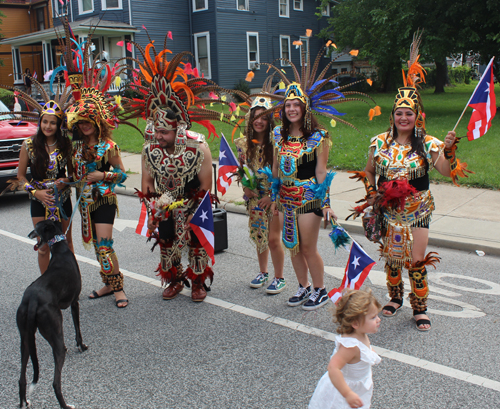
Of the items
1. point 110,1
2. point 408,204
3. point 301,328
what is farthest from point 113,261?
point 110,1

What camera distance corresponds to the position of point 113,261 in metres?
5.06

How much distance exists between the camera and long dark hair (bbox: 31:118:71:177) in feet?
16.0

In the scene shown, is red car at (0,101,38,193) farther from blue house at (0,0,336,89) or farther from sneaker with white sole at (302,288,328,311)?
blue house at (0,0,336,89)

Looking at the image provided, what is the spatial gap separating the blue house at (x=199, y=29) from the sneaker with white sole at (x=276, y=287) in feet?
76.3

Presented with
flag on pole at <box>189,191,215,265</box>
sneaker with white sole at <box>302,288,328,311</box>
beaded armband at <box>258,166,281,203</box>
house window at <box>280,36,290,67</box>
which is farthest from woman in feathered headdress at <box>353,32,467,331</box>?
house window at <box>280,36,290,67</box>

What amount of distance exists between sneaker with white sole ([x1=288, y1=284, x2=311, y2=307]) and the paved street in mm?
111

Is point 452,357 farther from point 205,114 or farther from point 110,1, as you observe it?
point 110,1

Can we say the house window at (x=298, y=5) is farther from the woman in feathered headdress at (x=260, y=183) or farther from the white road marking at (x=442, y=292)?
the white road marking at (x=442, y=292)

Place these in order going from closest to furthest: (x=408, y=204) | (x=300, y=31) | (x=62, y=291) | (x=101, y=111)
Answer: (x=62, y=291), (x=408, y=204), (x=101, y=111), (x=300, y=31)

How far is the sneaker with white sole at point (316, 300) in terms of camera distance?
4871 mm

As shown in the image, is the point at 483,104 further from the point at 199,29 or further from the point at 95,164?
the point at 199,29

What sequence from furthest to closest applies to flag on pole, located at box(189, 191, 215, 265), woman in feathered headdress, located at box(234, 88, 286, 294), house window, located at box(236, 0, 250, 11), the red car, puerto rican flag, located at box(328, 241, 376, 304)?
house window, located at box(236, 0, 250, 11)
the red car
woman in feathered headdress, located at box(234, 88, 286, 294)
flag on pole, located at box(189, 191, 215, 265)
puerto rican flag, located at box(328, 241, 376, 304)

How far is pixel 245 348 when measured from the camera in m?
4.16

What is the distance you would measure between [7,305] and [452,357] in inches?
171
